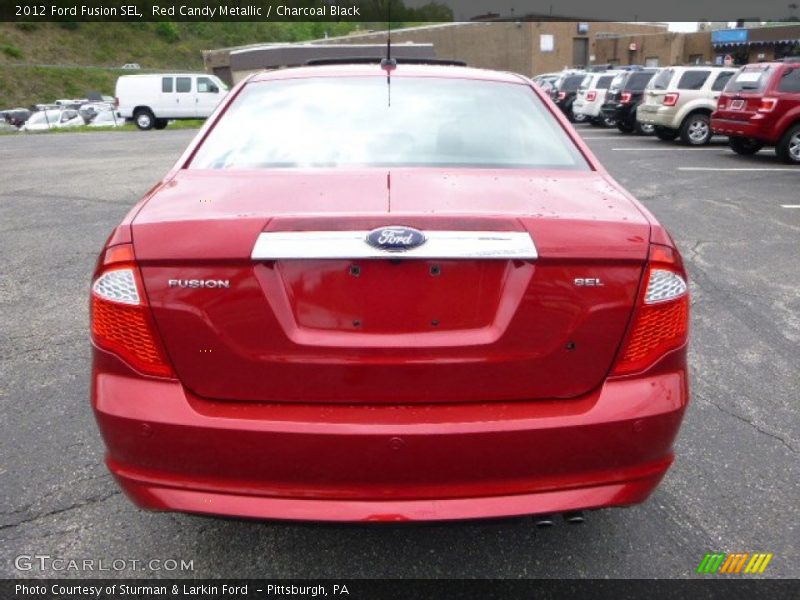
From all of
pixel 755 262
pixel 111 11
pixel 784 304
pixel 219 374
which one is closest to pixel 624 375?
pixel 219 374

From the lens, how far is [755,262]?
633cm

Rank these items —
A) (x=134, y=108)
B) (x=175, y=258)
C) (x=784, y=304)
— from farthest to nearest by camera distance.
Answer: (x=134, y=108) → (x=784, y=304) → (x=175, y=258)

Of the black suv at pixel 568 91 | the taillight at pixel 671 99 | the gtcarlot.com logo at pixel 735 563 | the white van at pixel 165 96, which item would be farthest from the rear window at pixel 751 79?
the white van at pixel 165 96

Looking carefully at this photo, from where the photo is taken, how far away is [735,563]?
8.11 feet

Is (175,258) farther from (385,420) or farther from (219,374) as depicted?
(385,420)

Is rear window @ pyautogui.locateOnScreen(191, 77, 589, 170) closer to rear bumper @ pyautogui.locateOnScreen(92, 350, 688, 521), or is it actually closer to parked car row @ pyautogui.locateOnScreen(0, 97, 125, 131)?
rear bumper @ pyautogui.locateOnScreen(92, 350, 688, 521)

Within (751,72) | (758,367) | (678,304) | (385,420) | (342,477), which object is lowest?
(758,367)

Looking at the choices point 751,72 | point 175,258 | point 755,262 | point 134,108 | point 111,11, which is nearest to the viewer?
point 175,258

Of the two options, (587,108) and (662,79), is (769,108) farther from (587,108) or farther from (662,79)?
(587,108)

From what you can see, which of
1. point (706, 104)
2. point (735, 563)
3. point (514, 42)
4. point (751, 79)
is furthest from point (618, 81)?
point (514, 42)

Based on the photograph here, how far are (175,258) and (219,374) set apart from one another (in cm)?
34

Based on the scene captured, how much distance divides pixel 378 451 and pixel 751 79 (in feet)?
46.1

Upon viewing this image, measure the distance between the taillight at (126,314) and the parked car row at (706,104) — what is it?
1350 centimetres

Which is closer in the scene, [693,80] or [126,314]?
[126,314]
